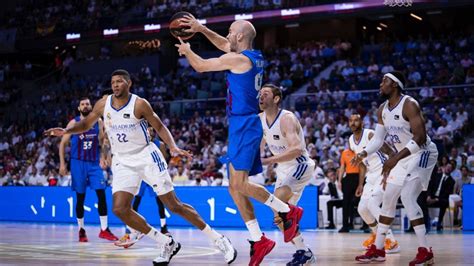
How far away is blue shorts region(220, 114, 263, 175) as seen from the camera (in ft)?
25.2

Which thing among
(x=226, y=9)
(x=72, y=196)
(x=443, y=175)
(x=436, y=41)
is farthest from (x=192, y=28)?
(x=226, y=9)

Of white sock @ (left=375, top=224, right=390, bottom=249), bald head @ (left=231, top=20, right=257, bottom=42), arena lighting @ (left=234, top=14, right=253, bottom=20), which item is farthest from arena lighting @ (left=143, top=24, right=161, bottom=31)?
bald head @ (left=231, top=20, right=257, bottom=42)

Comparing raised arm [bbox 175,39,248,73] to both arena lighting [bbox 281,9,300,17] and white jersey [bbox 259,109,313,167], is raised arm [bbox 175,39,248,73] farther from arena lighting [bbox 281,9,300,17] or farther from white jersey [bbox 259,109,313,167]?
arena lighting [bbox 281,9,300,17]

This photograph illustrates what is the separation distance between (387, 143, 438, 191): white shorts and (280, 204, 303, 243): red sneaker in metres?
1.64

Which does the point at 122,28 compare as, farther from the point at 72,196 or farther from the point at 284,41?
the point at 72,196

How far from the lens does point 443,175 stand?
1711 centimetres

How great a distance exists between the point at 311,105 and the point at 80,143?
1273cm

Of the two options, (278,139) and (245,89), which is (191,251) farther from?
(245,89)

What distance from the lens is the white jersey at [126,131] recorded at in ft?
29.0

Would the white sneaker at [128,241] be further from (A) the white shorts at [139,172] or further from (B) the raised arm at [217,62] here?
(B) the raised arm at [217,62]

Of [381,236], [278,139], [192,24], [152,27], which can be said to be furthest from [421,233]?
[152,27]

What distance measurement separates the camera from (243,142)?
769cm

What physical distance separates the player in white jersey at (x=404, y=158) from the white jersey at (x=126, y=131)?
2559mm

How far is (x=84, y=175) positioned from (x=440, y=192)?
7990 millimetres
